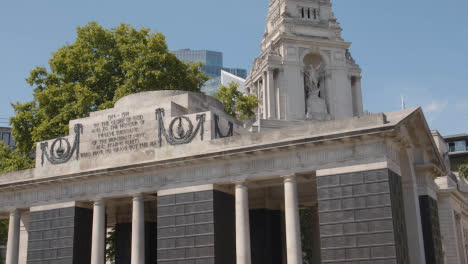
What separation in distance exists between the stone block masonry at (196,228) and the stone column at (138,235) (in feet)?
3.86

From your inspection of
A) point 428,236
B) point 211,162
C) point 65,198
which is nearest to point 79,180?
point 65,198

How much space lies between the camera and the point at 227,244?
29641 mm

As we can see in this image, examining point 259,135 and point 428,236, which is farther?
point 428,236

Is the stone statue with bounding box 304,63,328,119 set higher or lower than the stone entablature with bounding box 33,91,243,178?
higher

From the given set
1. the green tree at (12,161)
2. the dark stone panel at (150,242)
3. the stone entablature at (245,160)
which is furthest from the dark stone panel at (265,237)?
the green tree at (12,161)

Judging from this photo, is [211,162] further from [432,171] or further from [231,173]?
[432,171]

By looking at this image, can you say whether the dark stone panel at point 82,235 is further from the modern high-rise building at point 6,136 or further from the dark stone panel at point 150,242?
the modern high-rise building at point 6,136

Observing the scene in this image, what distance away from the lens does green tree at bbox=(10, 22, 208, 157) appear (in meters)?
46.5

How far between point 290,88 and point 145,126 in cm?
4774

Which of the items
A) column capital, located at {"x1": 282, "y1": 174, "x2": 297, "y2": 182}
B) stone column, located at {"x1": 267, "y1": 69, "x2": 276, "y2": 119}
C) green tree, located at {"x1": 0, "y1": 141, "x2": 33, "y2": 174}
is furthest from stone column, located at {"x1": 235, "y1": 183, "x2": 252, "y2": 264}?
stone column, located at {"x1": 267, "y1": 69, "x2": 276, "y2": 119}

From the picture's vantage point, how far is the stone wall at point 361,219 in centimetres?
2502

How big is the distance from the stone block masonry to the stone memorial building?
6 centimetres

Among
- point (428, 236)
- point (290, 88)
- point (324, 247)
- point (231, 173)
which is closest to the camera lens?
point (324, 247)

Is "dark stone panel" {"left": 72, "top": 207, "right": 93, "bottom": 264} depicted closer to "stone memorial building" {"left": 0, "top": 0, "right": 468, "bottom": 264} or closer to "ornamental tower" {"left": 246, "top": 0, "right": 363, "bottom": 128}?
"stone memorial building" {"left": 0, "top": 0, "right": 468, "bottom": 264}
